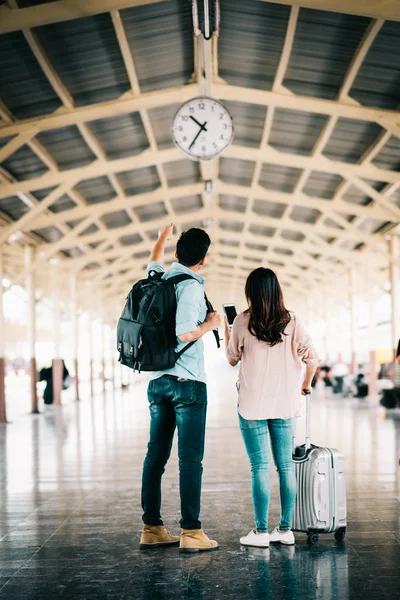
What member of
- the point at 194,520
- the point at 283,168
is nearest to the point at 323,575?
the point at 194,520

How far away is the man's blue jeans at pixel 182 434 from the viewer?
12.7 ft

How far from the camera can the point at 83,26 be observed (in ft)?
27.0

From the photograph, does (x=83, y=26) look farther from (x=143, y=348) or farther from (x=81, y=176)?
(x=143, y=348)

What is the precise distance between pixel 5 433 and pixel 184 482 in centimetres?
828

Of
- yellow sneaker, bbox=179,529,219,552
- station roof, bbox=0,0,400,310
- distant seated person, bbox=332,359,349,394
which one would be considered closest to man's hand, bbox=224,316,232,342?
yellow sneaker, bbox=179,529,219,552

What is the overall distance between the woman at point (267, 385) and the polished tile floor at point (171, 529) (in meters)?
0.25

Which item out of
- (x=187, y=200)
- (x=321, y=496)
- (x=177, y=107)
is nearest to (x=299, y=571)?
(x=321, y=496)

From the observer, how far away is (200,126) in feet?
31.4

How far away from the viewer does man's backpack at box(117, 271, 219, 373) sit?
3.84 meters

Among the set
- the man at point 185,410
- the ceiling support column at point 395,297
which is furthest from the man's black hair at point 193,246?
the ceiling support column at point 395,297

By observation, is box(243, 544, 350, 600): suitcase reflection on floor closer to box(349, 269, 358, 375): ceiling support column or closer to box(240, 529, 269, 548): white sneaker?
box(240, 529, 269, 548): white sneaker

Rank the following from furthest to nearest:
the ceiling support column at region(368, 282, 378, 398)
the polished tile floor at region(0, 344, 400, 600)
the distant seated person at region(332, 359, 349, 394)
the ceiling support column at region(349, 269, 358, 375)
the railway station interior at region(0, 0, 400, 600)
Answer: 1. the ceiling support column at region(349, 269, 358, 375)
2. the distant seated person at region(332, 359, 349, 394)
3. the ceiling support column at region(368, 282, 378, 398)
4. the railway station interior at region(0, 0, 400, 600)
5. the polished tile floor at region(0, 344, 400, 600)

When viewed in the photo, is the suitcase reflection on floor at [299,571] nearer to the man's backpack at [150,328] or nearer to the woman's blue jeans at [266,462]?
the woman's blue jeans at [266,462]

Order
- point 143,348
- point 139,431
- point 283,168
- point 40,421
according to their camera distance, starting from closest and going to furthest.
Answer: point 143,348
point 139,431
point 40,421
point 283,168
